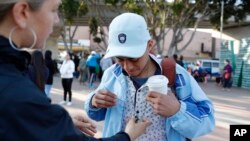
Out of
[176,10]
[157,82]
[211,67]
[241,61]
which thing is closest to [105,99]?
[157,82]

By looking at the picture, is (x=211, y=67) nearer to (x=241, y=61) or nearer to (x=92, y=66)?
(x=241, y=61)

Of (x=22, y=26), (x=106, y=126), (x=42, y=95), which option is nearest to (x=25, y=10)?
(x=22, y=26)

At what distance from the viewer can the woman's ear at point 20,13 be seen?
142 cm

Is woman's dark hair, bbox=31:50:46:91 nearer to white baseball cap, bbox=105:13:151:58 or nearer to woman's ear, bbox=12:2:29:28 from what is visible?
A: woman's ear, bbox=12:2:29:28

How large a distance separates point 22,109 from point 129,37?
4.12 feet

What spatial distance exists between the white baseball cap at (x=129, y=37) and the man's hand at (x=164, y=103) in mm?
291

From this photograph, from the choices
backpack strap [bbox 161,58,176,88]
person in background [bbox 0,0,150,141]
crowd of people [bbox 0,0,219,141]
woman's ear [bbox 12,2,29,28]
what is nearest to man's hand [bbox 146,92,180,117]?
crowd of people [bbox 0,0,219,141]

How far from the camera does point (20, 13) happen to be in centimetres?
143

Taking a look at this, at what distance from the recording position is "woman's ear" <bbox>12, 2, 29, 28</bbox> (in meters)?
1.42

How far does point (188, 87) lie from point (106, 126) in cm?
55

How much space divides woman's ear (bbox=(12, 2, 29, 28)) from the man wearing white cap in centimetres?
106

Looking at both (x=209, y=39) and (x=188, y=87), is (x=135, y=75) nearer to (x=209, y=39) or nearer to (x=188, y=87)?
(x=188, y=87)

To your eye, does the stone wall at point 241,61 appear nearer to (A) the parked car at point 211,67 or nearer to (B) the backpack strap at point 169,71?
(A) the parked car at point 211,67

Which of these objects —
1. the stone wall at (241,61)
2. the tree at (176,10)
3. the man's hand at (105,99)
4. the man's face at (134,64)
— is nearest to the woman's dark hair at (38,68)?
the man's hand at (105,99)
